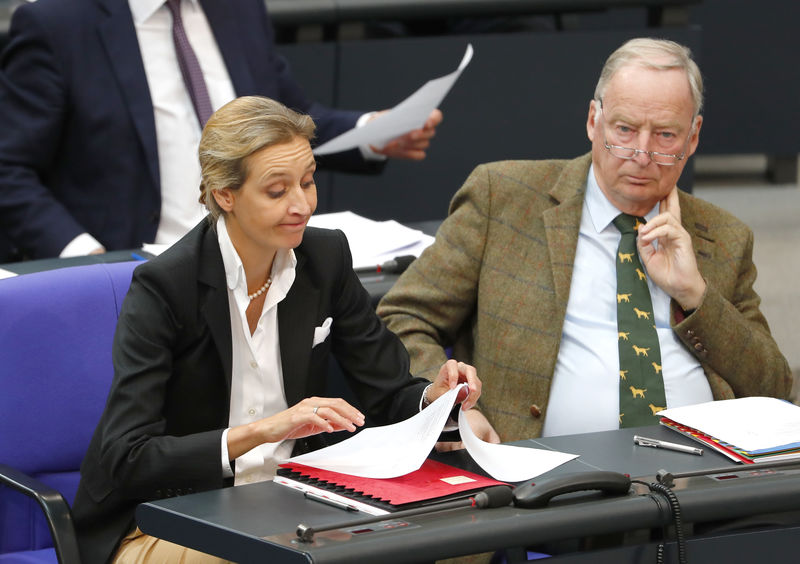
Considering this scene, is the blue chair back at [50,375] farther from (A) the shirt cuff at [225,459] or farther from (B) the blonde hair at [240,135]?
(A) the shirt cuff at [225,459]

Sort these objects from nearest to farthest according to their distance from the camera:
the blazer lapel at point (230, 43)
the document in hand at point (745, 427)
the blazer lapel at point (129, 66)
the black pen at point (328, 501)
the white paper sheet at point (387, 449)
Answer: the black pen at point (328, 501) → the white paper sheet at point (387, 449) → the document in hand at point (745, 427) → the blazer lapel at point (129, 66) → the blazer lapel at point (230, 43)

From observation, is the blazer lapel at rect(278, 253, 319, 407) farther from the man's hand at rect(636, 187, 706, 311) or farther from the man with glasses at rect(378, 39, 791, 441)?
the man's hand at rect(636, 187, 706, 311)

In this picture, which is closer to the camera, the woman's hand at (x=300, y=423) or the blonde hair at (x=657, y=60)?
the woman's hand at (x=300, y=423)

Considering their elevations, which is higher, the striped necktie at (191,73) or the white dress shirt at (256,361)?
the striped necktie at (191,73)

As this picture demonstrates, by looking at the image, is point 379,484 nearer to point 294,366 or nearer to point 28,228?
point 294,366

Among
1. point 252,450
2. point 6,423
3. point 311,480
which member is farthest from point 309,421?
point 6,423

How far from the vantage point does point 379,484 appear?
1.76 metres

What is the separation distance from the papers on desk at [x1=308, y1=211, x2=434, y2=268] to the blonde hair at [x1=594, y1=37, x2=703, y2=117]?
613 mm

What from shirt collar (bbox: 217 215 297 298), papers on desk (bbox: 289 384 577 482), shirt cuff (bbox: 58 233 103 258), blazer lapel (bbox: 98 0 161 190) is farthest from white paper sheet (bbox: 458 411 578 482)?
blazer lapel (bbox: 98 0 161 190)

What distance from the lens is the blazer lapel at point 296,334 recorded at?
2.16m

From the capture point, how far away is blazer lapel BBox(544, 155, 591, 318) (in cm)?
254

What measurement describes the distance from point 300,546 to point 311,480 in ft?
0.92

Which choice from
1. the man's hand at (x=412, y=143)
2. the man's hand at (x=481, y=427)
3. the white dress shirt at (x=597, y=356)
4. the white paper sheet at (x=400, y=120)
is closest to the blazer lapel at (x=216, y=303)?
the man's hand at (x=481, y=427)

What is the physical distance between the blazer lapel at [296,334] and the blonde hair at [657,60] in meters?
0.83
